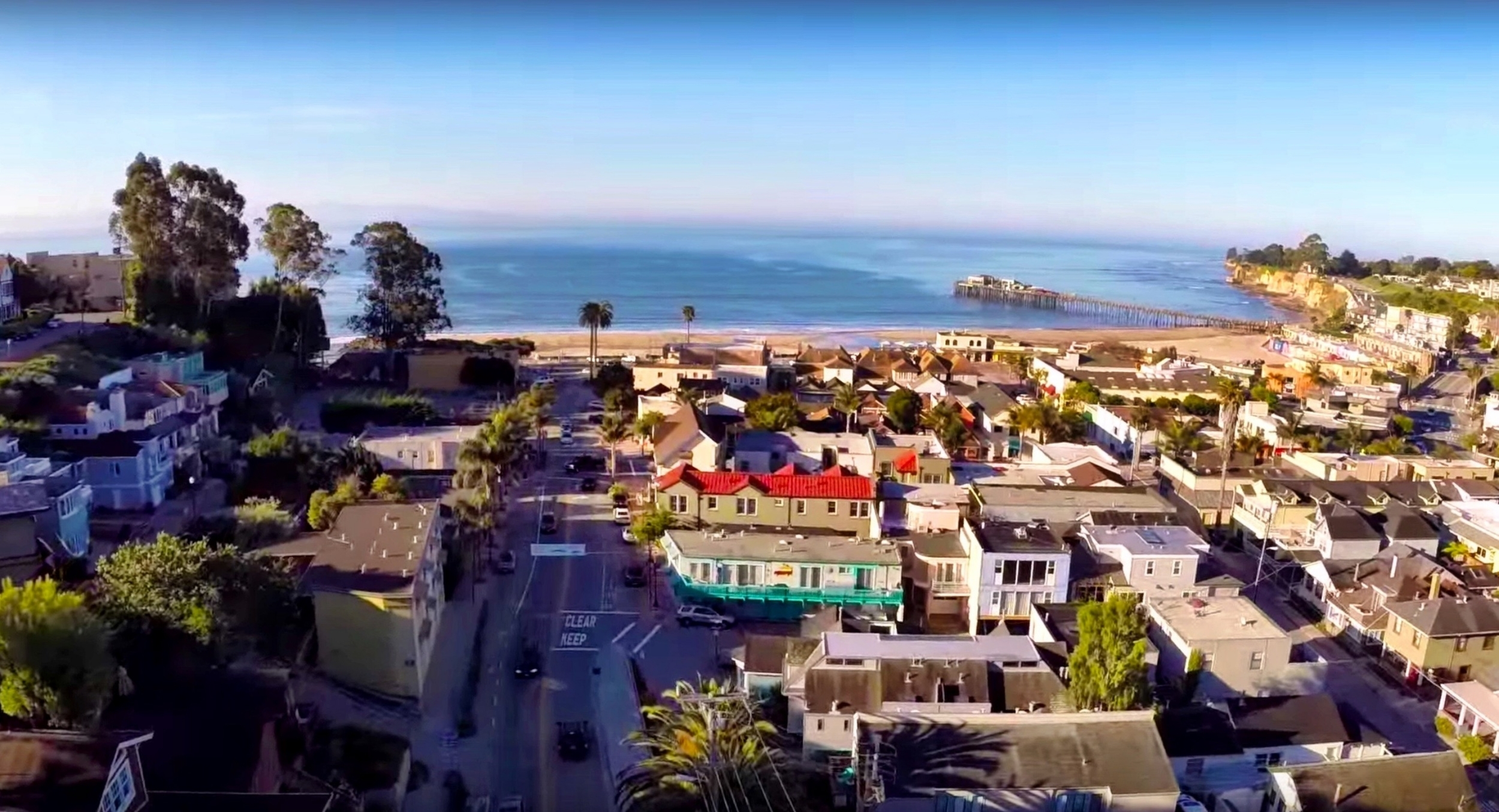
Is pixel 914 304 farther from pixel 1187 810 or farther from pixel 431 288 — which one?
pixel 1187 810

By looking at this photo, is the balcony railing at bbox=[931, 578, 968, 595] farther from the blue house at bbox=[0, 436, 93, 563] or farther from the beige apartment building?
the beige apartment building

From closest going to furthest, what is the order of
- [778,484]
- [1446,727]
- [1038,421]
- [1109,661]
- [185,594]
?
[185,594] < [1109,661] < [1446,727] < [778,484] < [1038,421]

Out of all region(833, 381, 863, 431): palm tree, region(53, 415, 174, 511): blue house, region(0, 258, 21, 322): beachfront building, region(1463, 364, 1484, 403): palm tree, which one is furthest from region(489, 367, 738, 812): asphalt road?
region(1463, 364, 1484, 403): palm tree

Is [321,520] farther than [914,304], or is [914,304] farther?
[914,304]

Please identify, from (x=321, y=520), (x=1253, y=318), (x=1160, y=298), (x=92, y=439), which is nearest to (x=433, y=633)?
(x=321, y=520)

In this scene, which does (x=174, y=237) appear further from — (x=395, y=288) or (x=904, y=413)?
(x=904, y=413)

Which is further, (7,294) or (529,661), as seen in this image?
(7,294)

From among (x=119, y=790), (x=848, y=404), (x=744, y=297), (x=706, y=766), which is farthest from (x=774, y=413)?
Result: (x=744, y=297)
